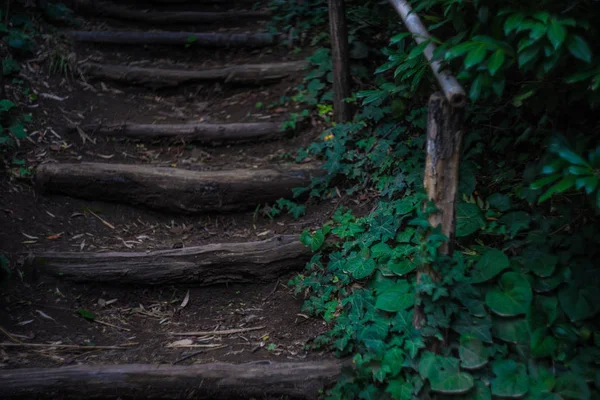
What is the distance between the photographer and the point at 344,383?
81.8 inches

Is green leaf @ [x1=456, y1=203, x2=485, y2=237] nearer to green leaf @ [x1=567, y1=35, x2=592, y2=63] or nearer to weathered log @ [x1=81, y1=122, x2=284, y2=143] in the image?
green leaf @ [x1=567, y1=35, x2=592, y2=63]

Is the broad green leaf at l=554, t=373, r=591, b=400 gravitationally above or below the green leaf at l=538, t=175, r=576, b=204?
below

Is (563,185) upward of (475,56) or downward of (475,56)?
downward

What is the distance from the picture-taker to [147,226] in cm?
323

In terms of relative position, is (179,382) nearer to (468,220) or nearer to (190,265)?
(190,265)

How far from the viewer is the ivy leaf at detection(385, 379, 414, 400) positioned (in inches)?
78.5

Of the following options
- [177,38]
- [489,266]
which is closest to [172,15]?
[177,38]

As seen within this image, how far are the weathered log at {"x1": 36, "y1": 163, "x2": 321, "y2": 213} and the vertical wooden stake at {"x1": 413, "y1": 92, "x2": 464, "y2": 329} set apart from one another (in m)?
1.30

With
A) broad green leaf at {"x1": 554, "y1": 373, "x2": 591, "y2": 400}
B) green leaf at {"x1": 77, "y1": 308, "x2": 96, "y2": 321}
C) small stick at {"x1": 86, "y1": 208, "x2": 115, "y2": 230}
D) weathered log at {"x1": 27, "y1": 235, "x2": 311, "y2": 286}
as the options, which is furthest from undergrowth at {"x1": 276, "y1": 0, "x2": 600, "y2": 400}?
small stick at {"x1": 86, "y1": 208, "x2": 115, "y2": 230}

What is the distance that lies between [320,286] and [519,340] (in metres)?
0.95

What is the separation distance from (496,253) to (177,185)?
1.95 m

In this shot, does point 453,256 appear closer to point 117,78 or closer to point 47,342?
point 47,342

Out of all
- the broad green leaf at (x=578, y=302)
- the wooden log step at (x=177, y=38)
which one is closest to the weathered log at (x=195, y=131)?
the wooden log step at (x=177, y=38)

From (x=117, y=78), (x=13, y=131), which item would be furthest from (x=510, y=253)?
(x=117, y=78)
